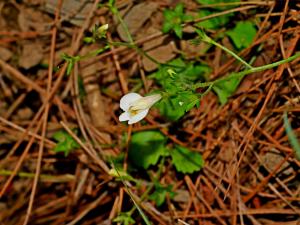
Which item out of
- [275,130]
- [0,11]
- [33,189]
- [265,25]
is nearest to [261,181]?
[275,130]

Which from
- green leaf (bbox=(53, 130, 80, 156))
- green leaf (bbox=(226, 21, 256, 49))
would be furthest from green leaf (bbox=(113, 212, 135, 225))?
green leaf (bbox=(226, 21, 256, 49))

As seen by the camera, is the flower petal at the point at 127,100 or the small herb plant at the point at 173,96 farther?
the small herb plant at the point at 173,96

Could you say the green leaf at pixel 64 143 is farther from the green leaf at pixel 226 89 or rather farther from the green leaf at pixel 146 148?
the green leaf at pixel 226 89

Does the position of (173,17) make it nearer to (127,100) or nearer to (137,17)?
(137,17)

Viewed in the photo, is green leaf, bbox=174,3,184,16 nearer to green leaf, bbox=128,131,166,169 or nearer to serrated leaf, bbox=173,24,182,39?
serrated leaf, bbox=173,24,182,39

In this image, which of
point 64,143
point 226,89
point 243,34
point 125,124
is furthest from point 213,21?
point 64,143

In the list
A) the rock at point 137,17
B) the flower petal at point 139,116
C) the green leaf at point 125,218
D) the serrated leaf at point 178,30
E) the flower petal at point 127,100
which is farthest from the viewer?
the rock at point 137,17

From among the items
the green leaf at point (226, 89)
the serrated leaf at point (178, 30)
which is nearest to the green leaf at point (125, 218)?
the green leaf at point (226, 89)
